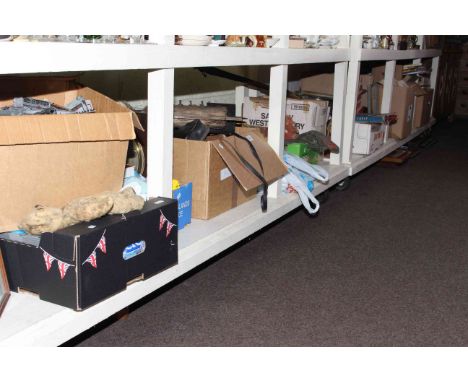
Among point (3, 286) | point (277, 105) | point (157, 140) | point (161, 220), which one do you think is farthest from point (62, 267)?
point (277, 105)

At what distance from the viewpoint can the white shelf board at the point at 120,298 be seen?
110 cm

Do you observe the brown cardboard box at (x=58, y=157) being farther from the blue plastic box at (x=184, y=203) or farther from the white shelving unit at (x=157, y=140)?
the blue plastic box at (x=184, y=203)

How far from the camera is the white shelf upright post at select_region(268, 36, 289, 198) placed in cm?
195

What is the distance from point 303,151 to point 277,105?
501mm

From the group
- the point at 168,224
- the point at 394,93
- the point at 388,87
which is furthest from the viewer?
the point at 394,93

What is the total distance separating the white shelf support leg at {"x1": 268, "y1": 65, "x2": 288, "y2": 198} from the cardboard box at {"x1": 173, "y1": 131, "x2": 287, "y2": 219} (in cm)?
15

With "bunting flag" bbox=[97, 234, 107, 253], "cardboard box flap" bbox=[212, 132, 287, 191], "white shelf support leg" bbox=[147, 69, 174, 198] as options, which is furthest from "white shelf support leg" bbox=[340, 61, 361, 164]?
"bunting flag" bbox=[97, 234, 107, 253]

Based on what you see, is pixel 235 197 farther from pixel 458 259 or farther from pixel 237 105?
pixel 237 105

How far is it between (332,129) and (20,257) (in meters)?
1.79

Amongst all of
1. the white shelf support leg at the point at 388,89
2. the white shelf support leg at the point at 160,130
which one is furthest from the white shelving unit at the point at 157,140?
the white shelf support leg at the point at 388,89

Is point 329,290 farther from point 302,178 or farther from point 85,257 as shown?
point 85,257

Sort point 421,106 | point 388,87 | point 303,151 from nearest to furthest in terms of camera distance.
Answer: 1. point 303,151
2. point 388,87
3. point 421,106

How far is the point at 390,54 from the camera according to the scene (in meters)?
3.16

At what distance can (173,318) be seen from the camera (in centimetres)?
156
